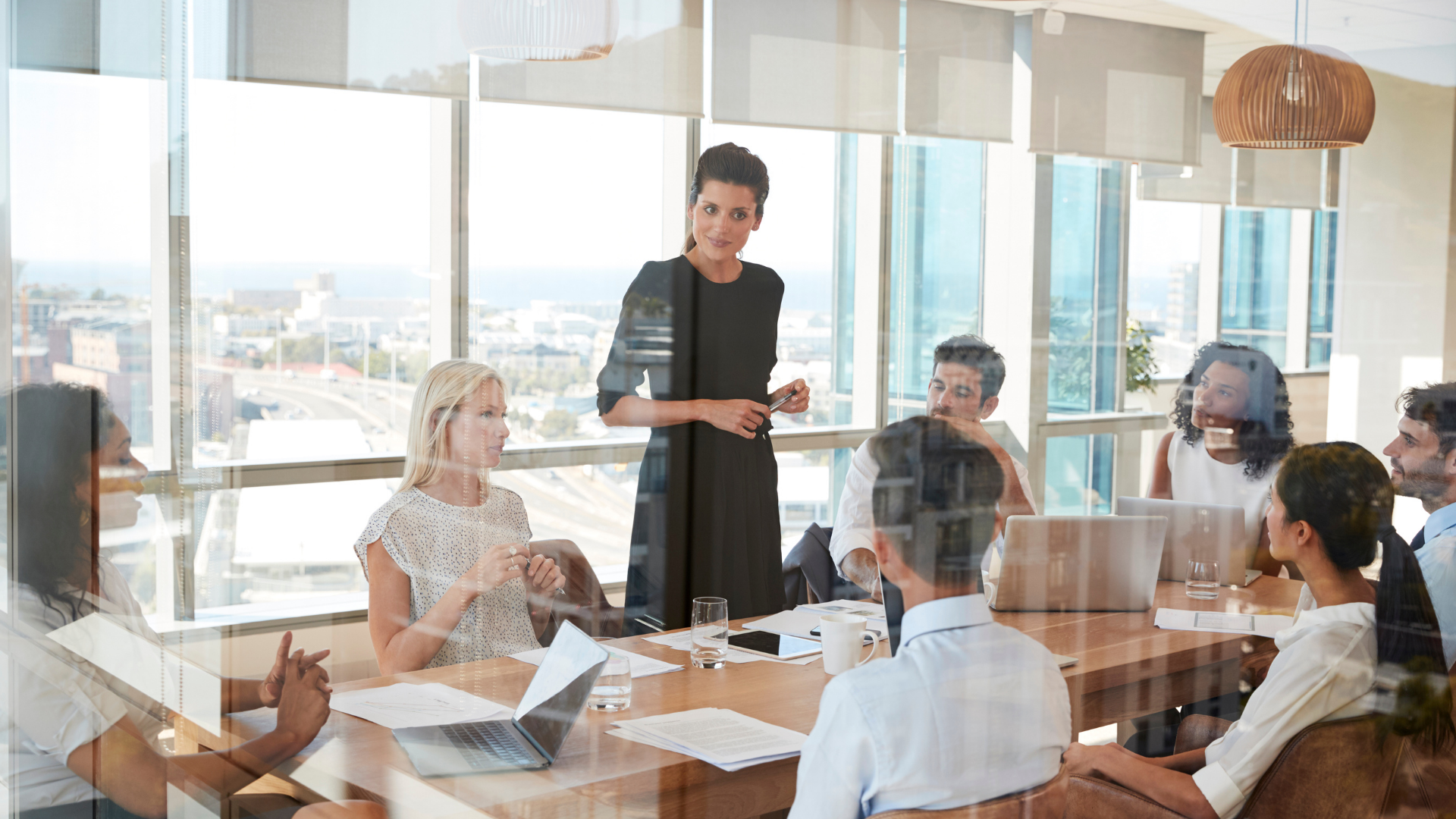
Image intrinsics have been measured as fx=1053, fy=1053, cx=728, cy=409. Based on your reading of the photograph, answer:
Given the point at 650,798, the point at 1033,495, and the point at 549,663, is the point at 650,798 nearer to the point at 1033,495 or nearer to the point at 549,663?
the point at 549,663

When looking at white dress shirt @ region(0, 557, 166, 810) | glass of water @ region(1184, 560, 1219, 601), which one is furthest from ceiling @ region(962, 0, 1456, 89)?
white dress shirt @ region(0, 557, 166, 810)

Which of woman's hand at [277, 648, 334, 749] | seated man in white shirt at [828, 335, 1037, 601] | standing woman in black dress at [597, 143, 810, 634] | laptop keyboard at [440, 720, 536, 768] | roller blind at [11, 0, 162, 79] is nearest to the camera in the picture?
seated man in white shirt at [828, 335, 1037, 601]

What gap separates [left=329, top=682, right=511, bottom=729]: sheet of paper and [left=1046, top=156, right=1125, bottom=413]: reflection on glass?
0.85 metres

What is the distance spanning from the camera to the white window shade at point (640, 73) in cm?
116

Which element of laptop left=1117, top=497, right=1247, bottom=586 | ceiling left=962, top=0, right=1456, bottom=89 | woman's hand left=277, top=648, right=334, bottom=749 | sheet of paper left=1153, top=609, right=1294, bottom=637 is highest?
ceiling left=962, top=0, right=1456, bottom=89

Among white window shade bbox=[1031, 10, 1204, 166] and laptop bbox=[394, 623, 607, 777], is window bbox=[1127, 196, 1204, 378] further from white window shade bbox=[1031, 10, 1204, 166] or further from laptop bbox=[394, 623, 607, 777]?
laptop bbox=[394, 623, 607, 777]

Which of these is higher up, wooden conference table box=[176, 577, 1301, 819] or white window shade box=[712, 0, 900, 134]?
white window shade box=[712, 0, 900, 134]

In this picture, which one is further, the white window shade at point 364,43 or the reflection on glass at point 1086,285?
the white window shade at point 364,43

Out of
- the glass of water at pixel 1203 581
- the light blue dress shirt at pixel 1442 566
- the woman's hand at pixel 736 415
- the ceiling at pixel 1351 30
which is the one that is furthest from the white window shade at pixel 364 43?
the light blue dress shirt at pixel 1442 566

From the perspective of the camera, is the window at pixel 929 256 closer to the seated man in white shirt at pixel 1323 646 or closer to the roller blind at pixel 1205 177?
the roller blind at pixel 1205 177

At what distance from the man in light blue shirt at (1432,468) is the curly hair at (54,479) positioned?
5.84ft

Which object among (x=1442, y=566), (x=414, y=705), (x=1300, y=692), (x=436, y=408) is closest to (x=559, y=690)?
(x=414, y=705)

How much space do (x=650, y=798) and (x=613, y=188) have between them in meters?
0.68

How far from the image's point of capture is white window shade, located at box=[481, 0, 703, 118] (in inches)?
45.6
